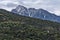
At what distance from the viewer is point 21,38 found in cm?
19588

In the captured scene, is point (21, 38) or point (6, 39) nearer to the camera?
point (6, 39)

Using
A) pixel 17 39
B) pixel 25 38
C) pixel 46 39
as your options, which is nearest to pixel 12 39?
pixel 17 39

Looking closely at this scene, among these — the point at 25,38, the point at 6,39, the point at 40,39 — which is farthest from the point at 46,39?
the point at 6,39

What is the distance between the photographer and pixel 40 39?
195 metres

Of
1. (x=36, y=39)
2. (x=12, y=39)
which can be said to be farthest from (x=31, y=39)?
(x=12, y=39)

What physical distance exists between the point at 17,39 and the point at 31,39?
14.4m

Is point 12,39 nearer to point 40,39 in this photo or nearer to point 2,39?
point 2,39

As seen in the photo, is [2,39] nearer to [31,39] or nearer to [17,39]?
[17,39]

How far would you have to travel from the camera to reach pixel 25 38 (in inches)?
7815

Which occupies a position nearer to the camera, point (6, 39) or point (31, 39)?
point (6, 39)

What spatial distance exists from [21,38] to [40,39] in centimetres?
1631

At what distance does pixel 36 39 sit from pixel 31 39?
14.2 feet

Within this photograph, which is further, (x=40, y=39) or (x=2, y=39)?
(x=40, y=39)

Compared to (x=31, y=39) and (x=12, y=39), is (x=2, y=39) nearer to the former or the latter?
(x=12, y=39)
